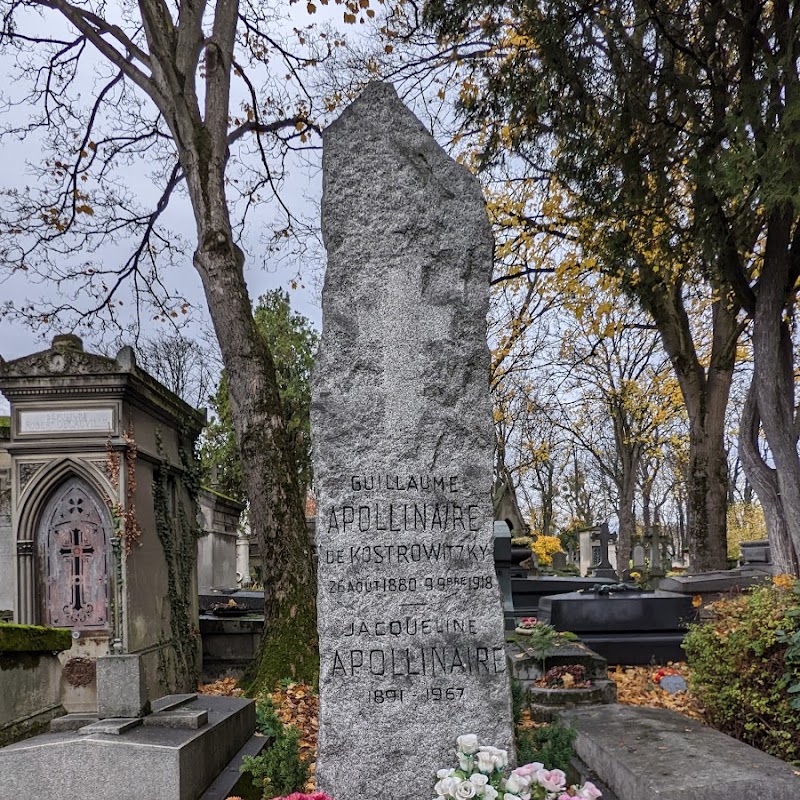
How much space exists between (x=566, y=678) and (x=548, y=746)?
223cm

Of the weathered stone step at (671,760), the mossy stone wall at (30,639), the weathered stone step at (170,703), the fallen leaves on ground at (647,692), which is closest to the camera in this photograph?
the weathered stone step at (671,760)

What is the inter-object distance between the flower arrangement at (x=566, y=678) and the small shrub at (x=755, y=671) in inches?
40.1

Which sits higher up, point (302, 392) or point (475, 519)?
point (302, 392)

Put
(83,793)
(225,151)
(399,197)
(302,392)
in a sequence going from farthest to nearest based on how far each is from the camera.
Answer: (302,392) → (225,151) → (399,197) → (83,793)

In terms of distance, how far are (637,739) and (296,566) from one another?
14.2 feet

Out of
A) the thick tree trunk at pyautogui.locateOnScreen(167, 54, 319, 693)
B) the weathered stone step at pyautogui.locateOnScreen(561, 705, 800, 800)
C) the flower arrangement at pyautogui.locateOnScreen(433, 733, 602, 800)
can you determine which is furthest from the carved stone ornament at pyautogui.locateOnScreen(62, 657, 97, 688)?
the flower arrangement at pyautogui.locateOnScreen(433, 733, 602, 800)

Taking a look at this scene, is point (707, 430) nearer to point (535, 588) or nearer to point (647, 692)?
point (535, 588)

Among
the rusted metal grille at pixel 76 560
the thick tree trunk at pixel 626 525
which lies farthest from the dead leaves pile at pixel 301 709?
the thick tree trunk at pixel 626 525

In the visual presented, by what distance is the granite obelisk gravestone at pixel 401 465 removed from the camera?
418cm

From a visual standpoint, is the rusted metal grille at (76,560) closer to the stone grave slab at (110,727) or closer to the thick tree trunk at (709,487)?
the stone grave slab at (110,727)

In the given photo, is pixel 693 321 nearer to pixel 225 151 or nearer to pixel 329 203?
pixel 225 151

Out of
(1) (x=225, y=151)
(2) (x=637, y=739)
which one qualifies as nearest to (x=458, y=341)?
(2) (x=637, y=739)

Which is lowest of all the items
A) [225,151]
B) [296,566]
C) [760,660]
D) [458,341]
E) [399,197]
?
[760,660]

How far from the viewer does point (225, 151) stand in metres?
9.84
